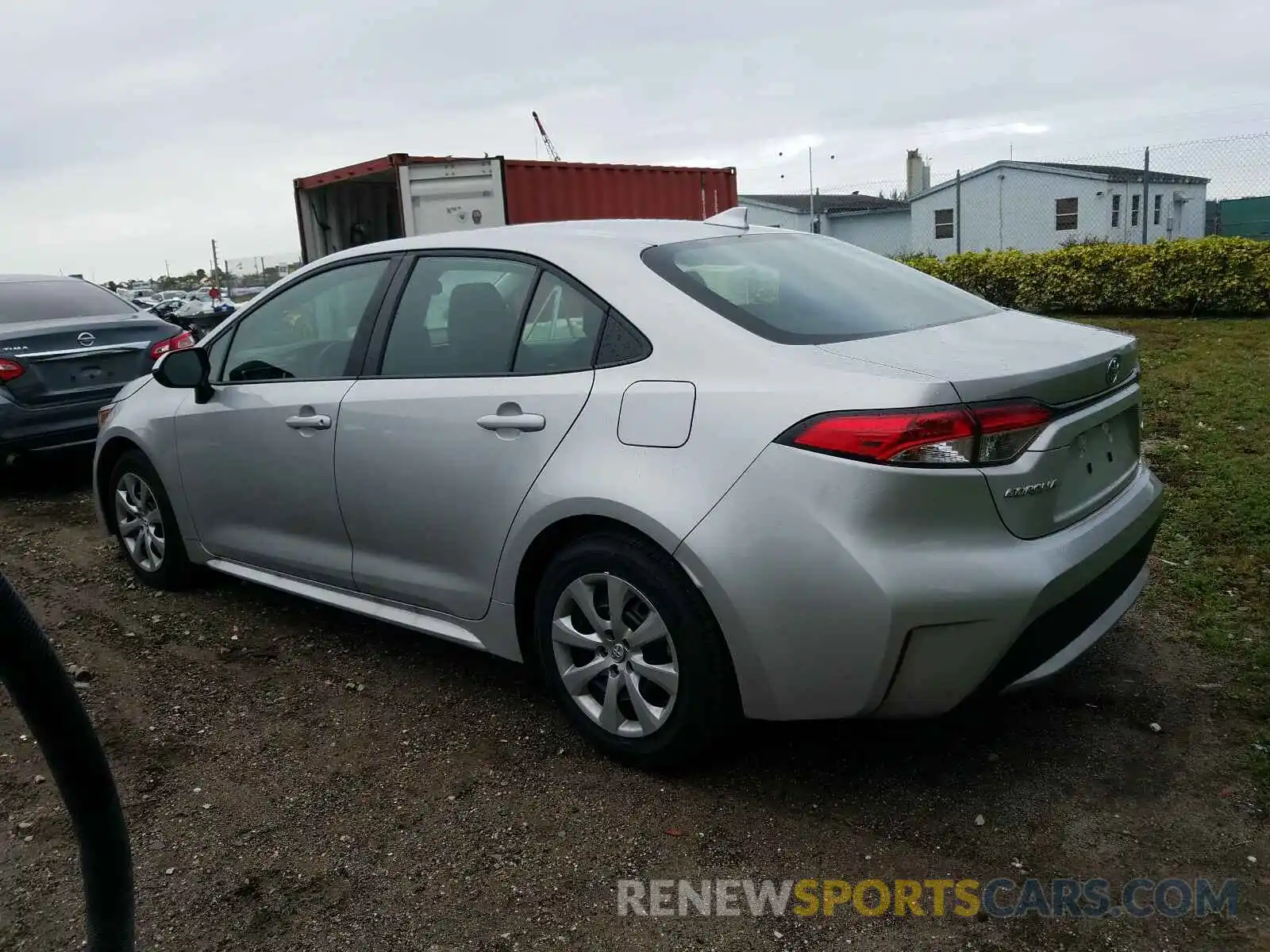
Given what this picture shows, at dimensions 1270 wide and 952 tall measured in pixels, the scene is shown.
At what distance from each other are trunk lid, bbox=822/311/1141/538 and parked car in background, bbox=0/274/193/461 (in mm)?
5232

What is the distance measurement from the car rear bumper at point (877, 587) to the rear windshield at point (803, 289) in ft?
1.68

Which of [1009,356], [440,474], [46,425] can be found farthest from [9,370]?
[1009,356]

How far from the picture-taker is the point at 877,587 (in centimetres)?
254

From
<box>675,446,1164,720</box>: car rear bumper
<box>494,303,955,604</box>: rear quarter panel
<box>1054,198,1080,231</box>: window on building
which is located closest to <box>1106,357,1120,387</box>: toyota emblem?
<box>675,446,1164,720</box>: car rear bumper

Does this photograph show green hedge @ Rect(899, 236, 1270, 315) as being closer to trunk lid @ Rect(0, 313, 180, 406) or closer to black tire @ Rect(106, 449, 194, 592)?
trunk lid @ Rect(0, 313, 180, 406)

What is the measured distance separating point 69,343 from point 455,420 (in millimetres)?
5077

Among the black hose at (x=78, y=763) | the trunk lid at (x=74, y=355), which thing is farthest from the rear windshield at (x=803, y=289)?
the trunk lid at (x=74, y=355)

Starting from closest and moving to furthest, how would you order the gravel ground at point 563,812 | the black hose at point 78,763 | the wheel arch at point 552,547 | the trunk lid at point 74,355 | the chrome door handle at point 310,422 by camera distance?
the black hose at point 78,763 < the gravel ground at point 563,812 < the wheel arch at point 552,547 < the chrome door handle at point 310,422 < the trunk lid at point 74,355

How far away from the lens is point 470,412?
10.8 feet

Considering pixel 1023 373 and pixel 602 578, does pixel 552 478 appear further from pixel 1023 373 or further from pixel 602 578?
pixel 1023 373

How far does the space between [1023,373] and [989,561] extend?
49 centimetres

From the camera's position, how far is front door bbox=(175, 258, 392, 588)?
3.82 meters

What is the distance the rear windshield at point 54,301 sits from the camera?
752 cm

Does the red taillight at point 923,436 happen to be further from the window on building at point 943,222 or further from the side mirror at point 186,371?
the window on building at point 943,222
